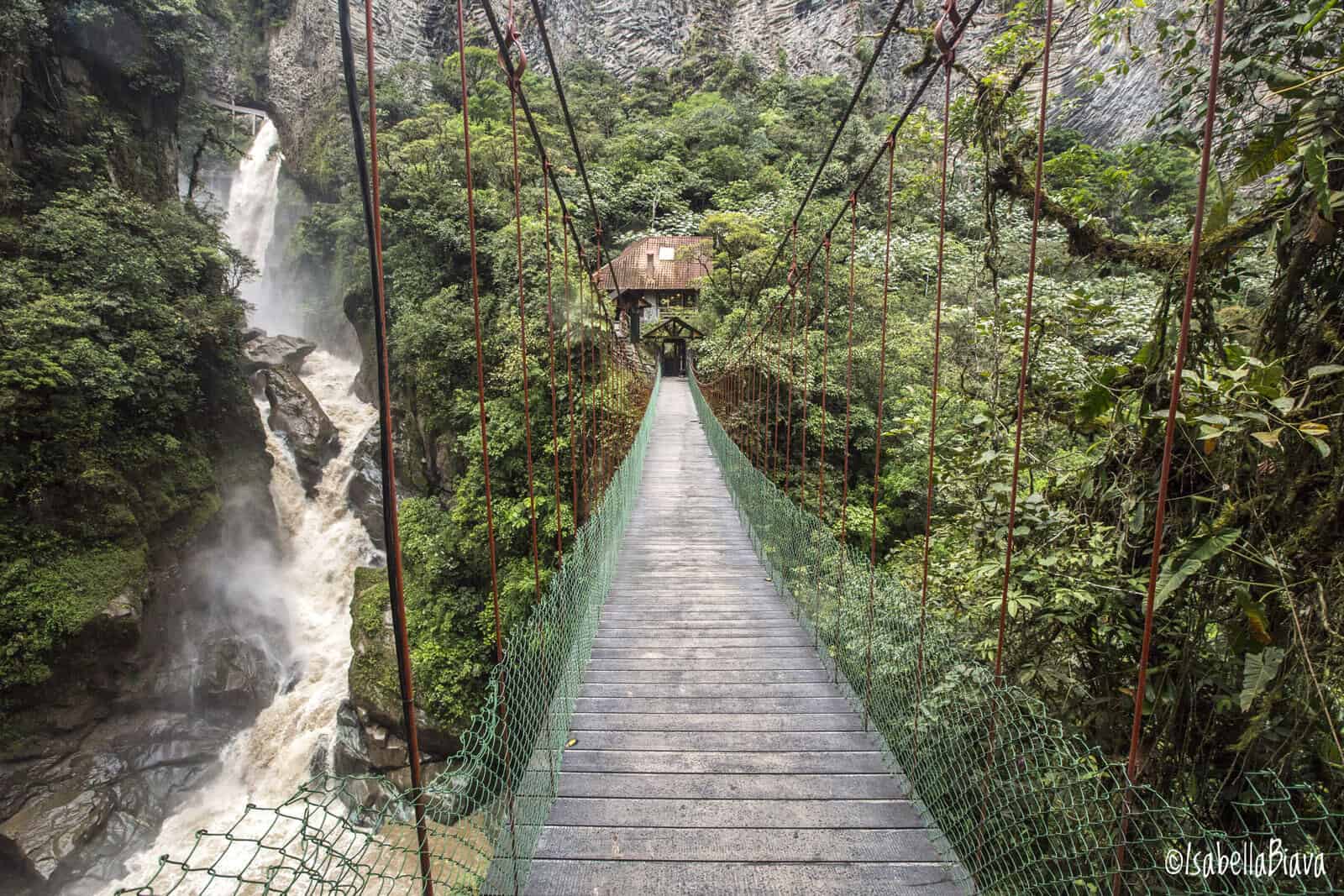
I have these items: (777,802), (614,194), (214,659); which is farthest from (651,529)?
(614,194)

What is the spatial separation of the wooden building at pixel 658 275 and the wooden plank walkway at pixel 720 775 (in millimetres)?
12175

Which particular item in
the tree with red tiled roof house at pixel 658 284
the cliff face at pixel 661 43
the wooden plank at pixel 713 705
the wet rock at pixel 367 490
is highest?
the cliff face at pixel 661 43

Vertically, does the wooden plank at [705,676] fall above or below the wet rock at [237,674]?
above

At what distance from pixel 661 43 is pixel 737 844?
90.9 ft

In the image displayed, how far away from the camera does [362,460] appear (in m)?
10.5

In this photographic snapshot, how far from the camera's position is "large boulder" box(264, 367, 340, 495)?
1037cm

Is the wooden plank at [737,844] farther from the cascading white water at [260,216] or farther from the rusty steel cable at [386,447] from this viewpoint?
the cascading white water at [260,216]

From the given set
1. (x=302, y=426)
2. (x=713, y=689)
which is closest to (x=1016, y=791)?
(x=713, y=689)

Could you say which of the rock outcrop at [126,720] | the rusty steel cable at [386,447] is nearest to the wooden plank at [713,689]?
the rusty steel cable at [386,447]

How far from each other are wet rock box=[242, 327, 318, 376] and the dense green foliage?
2328mm

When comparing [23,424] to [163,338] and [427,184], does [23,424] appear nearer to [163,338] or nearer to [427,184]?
[163,338]

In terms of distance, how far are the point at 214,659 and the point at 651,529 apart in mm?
6735

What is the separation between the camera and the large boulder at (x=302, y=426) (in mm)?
10367

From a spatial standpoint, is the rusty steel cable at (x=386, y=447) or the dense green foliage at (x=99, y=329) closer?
the rusty steel cable at (x=386, y=447)
